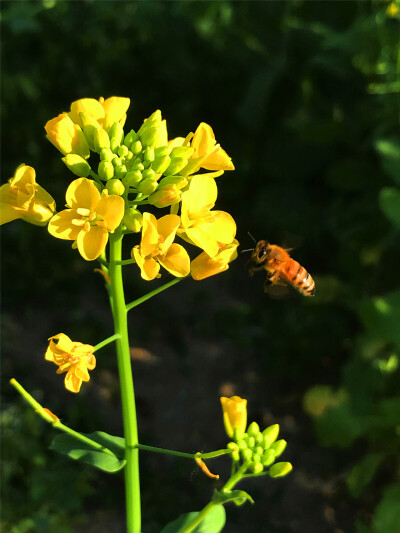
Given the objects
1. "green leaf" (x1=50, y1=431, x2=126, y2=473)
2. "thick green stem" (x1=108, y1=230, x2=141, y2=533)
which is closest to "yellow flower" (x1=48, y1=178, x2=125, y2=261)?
"thick green stem" (x1=108, y1=230, x2=141, y2=533)

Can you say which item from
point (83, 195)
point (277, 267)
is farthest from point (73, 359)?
point (277, 267)

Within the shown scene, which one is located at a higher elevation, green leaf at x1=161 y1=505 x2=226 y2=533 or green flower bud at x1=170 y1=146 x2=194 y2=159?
green flower bud at x1=170 y1=146 x2=194 y2=159

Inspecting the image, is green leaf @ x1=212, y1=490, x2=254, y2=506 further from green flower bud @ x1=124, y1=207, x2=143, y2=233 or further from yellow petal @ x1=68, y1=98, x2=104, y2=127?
yellow petal @ x1=68, y1=98, x2=104, y2=127

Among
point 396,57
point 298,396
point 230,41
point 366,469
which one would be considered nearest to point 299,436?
point 298,396

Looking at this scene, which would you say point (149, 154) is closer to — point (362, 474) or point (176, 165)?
point (176, 165)

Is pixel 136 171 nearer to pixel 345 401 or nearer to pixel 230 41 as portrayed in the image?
pixel 345 401
